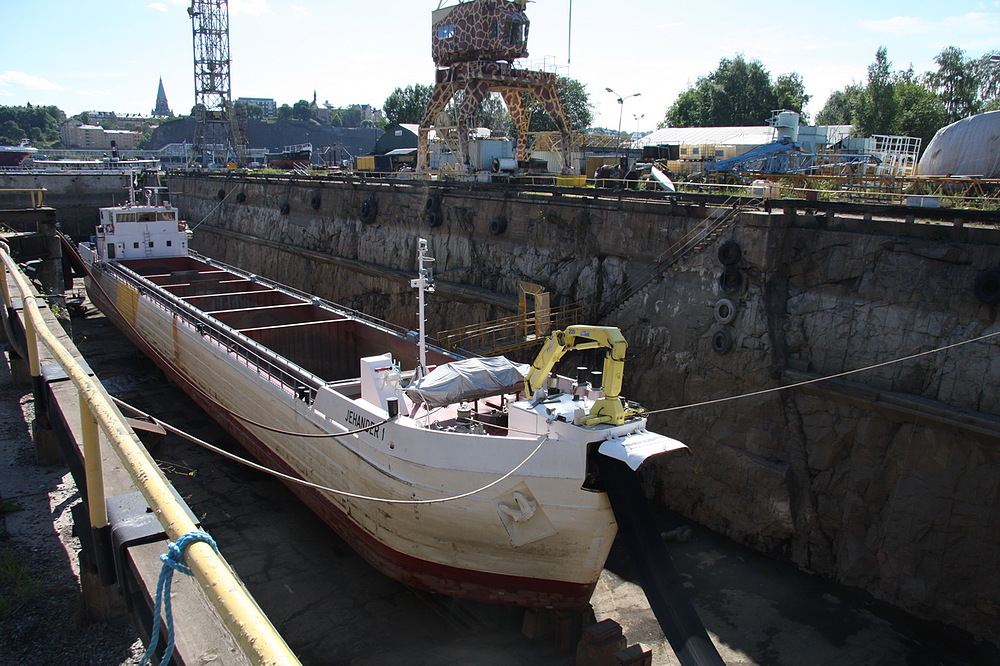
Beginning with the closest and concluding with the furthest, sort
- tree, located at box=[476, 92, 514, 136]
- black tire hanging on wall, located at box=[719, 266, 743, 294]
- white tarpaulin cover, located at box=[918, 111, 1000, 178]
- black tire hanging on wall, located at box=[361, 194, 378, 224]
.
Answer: black tire hanging on wall, located at box=[719, 266, 743, 294] → white tarpaulin cover, located at box=[918, 111, 1000, 178] → black tire hanging on wall, located at box=[361, 194, 378, 224] → tree, located at box=[476, 92, 514, 136]

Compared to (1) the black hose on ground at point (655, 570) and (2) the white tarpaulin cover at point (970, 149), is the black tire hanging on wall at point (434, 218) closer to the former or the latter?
(1) the black hose on ground at point (655, 570)

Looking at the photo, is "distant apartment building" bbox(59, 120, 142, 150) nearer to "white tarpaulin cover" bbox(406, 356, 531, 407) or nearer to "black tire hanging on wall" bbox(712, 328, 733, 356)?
"black tire hanging on wall" bbox(712, 328, 733, 356)

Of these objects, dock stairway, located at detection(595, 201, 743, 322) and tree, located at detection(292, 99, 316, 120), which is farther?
tree, located at detection(292, 99, 316, 120)

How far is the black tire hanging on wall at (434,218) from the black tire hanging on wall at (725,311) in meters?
12.7

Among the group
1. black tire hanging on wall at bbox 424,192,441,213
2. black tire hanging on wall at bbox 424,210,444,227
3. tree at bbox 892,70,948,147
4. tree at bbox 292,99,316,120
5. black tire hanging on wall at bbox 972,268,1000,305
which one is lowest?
black tire hanging on wall at bbox 972,268,1000,305

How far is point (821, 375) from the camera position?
44.4 ft

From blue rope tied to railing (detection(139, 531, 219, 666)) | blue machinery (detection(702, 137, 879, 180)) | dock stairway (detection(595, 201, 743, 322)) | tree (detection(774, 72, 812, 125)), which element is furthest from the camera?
tree (detection(774, 72, 812, 125))

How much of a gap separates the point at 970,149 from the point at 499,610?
21.9 metres

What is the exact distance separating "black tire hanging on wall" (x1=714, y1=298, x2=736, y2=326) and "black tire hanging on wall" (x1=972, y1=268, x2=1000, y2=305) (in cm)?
437

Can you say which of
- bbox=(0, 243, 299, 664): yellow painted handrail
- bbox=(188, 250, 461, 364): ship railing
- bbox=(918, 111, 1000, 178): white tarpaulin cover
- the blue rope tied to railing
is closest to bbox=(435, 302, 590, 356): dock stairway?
bbox=(188, 250, 461, 364): ship railing

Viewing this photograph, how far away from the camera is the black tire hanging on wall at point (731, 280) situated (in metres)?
14.9

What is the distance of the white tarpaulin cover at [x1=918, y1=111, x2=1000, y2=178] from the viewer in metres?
21.7

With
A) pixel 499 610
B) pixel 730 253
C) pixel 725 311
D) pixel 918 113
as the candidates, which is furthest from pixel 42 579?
pixel 918 113

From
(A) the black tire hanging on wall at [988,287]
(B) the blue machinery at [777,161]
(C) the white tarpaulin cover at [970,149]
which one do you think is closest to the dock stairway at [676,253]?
(A) the black tire hanging on wall at [988,287]
